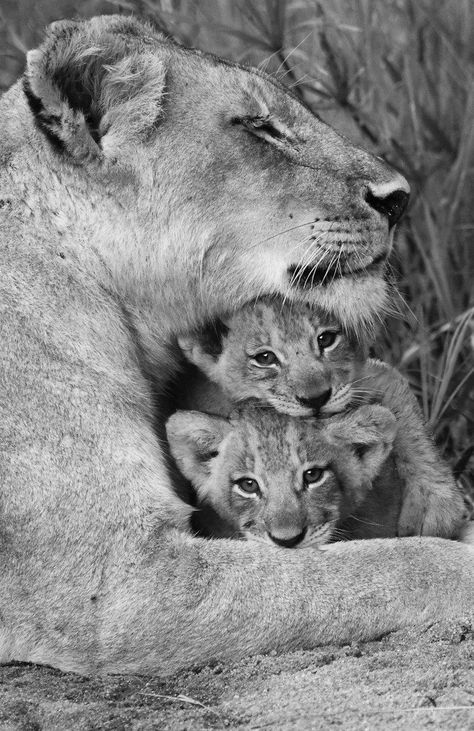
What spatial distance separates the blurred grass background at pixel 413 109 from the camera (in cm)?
567

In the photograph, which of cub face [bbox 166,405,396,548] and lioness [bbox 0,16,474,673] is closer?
lioness [bbox 0,16,474,673]

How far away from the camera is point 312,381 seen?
13.1 feet

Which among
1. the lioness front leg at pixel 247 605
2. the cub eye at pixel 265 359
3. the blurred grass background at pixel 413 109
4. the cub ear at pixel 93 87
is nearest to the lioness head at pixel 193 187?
the cub ear at pixel 93 87

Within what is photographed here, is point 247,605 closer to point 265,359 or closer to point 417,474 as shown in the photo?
point 265,359

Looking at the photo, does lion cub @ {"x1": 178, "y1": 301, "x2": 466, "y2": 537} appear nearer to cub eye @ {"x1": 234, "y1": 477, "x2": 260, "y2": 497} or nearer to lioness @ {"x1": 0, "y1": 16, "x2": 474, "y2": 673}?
lioness @ {"x1": 0, "y1": 16, "x2": 474, "y2": 673}

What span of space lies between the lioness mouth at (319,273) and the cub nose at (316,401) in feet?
1.44

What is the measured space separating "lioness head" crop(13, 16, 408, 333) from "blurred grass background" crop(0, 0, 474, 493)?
1272 mm

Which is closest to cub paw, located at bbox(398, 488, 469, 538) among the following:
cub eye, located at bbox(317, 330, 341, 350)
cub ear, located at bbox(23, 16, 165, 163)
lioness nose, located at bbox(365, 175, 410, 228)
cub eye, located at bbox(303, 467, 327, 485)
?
cub eye, located at bbox(303, 467, 327, 485)

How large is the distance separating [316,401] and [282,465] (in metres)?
0.27

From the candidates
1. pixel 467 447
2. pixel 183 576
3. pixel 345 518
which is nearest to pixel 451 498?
pixel 345 518

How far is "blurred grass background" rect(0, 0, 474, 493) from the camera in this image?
18.6 feet

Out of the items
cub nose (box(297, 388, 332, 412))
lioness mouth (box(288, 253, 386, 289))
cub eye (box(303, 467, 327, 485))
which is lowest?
cub eye (box(303, 467, 327, 485))

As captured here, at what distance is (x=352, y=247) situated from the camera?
13.7 feet

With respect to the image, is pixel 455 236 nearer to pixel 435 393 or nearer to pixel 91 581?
pixel 435 393
